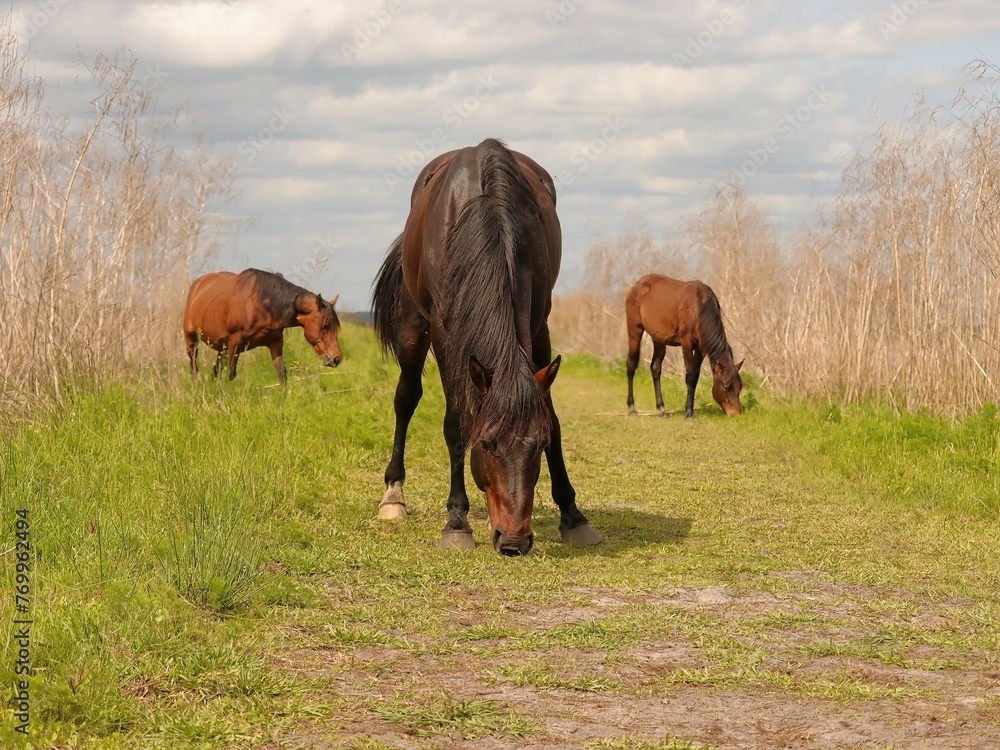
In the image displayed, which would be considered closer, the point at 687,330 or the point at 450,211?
the point at 450,211

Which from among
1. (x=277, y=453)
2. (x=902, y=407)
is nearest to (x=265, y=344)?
(x=277, y=453)

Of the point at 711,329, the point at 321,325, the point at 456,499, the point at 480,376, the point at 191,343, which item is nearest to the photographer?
the point at 480,376

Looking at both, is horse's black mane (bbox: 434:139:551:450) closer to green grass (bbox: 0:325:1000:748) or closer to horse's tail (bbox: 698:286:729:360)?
green grass (bbox: 0:325:1000:748)

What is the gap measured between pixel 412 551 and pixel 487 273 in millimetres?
1476

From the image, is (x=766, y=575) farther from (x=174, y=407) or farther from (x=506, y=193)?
(x=174, y=407)

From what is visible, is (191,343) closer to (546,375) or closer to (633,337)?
(633,337)

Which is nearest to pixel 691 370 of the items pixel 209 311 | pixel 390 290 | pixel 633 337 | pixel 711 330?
pixel 711 330

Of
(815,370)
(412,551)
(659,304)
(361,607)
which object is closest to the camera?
(361,607)

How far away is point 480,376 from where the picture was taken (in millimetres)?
4746

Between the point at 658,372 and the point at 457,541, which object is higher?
the point at 658,372

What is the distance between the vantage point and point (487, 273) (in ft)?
16.3

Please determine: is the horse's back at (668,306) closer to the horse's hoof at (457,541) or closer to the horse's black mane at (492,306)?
the horse's black mane at (492,306)

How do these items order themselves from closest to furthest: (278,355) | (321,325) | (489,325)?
(489,325)
(278,355)
(321,325)

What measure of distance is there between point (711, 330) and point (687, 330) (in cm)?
49
